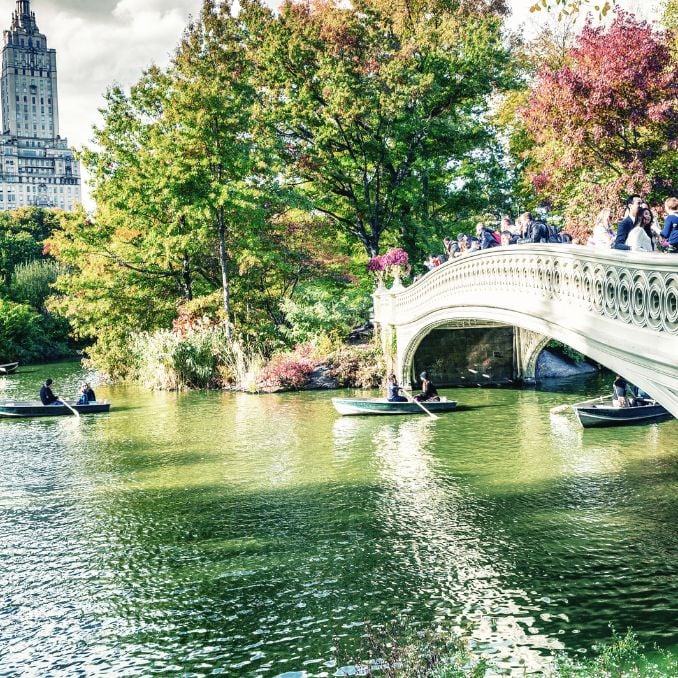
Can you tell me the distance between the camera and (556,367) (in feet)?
96.0

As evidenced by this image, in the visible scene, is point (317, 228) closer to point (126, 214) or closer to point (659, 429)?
point (126, 214)

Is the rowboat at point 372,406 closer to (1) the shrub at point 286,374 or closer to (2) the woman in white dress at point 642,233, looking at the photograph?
(1) the shrub at point 286,374

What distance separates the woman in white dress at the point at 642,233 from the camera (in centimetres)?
902

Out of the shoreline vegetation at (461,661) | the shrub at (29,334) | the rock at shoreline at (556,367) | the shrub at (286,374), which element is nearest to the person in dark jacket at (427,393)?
the shrub at (286,374)

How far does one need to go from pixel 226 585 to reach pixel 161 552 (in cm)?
170

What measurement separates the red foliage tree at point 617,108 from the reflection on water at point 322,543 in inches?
244

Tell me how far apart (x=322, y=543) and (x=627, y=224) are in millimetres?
5877

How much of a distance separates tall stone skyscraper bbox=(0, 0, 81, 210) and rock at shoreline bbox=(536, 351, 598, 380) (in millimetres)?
114870

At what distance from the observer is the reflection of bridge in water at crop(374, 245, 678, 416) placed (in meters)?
7.68

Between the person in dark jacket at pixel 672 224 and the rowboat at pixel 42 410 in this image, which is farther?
the rowboat at pixel 42 410

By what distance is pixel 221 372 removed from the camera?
28.5 m

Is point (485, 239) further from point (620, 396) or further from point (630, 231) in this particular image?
point (630, 231)

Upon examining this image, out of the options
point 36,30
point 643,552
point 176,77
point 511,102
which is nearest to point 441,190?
point 511,102

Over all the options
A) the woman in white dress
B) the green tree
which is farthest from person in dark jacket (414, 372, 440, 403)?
the woman in white dress
